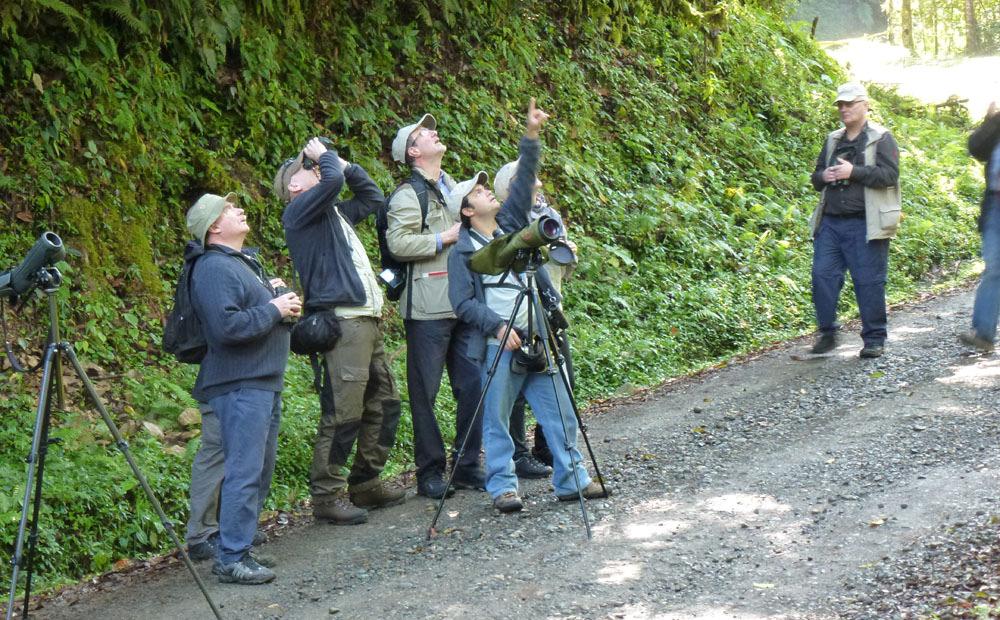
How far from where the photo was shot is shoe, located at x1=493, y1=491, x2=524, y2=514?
6645 mm

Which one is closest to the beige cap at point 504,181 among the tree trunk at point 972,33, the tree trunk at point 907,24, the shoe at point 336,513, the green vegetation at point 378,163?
the shoe at point 336,513

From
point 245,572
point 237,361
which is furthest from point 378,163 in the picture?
point 245,572

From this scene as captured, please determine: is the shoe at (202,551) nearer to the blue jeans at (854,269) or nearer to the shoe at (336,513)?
the shoe at (336,513)

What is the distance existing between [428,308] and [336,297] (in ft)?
2.61

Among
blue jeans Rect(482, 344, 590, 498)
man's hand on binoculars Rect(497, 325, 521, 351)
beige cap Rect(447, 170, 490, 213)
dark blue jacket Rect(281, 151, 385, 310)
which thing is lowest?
blue jeans Rect(482, 344, 590, 498)

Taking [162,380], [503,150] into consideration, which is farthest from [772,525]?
[503,150]

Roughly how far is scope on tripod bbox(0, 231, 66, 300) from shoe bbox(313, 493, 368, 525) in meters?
2.49

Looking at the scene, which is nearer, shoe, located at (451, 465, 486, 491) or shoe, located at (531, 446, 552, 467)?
shoe, located at (451, 465, 486, 491)

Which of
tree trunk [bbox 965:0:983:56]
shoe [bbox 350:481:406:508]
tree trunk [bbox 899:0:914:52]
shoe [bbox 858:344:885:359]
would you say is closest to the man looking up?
shoe [bbox 350:481:406:508]

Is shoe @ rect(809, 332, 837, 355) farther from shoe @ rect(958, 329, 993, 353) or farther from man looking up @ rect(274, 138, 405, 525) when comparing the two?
man looking up @ rect(274, 138, 405, 525)

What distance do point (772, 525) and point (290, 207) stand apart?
3.41 metres

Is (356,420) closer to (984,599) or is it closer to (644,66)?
(984,599)

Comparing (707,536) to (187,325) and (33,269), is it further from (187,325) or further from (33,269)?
(33,269)

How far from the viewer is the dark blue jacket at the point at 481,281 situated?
6.45 meters
